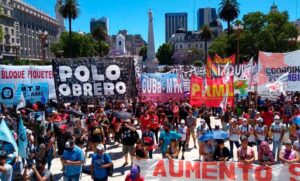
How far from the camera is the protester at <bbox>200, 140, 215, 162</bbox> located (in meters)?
9.61

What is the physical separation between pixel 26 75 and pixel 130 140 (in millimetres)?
7874

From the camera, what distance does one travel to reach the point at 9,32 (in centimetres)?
9675

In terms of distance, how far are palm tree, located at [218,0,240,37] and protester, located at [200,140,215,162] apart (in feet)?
187

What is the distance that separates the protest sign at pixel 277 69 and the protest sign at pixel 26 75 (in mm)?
8869

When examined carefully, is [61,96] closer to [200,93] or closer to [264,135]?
[200,93]

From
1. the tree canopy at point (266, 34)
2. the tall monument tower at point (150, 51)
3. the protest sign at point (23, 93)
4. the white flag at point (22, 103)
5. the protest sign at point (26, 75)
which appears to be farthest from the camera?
the tall monument tower at point (150, 51)

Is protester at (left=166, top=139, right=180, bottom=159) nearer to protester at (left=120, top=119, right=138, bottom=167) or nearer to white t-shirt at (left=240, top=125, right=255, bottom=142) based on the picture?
protester at (left=120, top=119, right=138, bottom=167)

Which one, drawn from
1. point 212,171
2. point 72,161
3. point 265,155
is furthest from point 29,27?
point 212,171

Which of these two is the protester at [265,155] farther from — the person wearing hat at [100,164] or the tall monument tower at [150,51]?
the tall monument tower at [150,51]

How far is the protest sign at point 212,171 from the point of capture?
854 centimetres

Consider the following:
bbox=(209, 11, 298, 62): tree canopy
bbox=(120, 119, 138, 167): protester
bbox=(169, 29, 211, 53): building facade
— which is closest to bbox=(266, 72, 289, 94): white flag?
bbox=(120, 119, 138, 167): protester

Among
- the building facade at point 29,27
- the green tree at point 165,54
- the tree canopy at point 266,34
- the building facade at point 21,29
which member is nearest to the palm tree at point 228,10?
the tree canopy at point 266,34

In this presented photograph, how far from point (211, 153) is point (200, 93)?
5.49 meters

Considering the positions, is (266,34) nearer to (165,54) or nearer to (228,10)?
(228,10)
